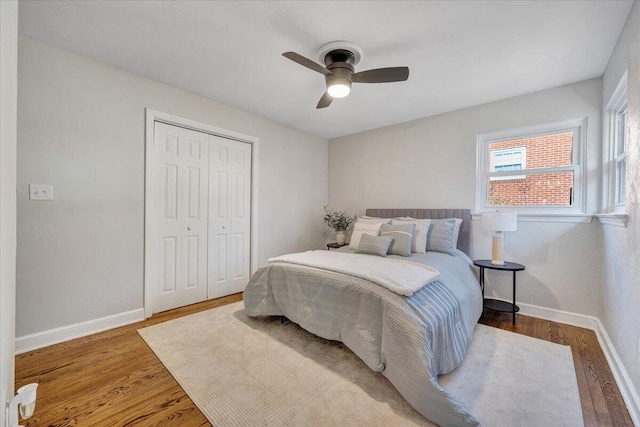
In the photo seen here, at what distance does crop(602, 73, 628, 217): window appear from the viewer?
2.24m

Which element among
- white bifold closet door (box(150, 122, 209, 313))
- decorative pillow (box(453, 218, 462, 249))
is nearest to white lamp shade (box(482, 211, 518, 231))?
decorative pillow (box(453, 218, 462, 249))

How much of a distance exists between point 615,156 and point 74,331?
16.7ft

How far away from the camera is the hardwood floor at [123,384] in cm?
146

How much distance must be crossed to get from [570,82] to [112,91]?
456cm

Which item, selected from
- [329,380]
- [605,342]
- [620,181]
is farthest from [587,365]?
[329,380]

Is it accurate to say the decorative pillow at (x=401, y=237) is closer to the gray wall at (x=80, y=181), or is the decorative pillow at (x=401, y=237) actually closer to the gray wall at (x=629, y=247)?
the gray wall at (x=629, y=247)

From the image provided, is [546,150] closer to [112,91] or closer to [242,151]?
[242,151]

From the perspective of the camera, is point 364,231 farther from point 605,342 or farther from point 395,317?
point 605,342

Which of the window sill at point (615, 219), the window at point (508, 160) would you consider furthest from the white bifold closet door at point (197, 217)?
the window sill at point (615, 219)

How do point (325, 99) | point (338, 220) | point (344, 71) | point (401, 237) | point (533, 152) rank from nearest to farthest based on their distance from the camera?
point (344, 71) → point (325, 99) → point (401, 237) → point (533, 152) → point (338, 220)

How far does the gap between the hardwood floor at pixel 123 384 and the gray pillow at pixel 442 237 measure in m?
1.07

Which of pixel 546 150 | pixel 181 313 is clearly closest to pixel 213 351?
pixel 181 313

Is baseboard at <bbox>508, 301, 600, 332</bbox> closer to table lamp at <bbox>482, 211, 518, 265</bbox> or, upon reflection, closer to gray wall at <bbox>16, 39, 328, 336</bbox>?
table lamp at <bbox>482, 211, 518, 265</bbox>

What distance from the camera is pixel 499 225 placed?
8.99ft
